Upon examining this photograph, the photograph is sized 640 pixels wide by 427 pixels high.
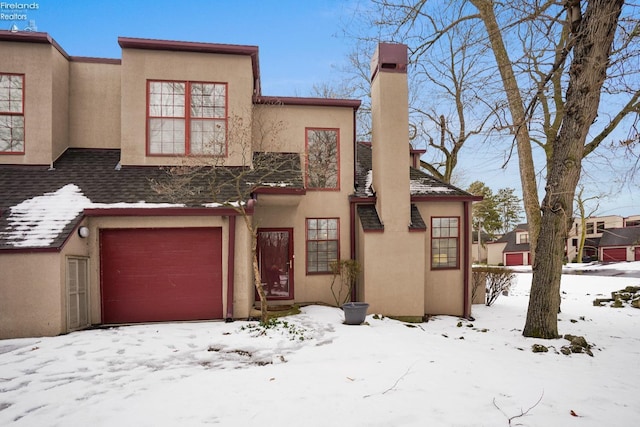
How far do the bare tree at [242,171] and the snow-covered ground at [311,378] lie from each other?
6.67 feet

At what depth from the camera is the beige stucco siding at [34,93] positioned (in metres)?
9.48

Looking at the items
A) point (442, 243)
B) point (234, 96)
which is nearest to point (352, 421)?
point (442, 243)

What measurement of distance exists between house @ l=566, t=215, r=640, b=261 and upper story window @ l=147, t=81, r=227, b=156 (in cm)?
4589

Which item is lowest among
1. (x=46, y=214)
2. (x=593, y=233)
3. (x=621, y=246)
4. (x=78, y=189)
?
(x=621, y=246)

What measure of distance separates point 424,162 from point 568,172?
36.9ft

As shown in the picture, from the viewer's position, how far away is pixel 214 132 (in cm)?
1016

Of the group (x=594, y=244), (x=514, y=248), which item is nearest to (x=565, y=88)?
(x=514, y=248)

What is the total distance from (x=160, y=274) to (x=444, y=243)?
7719 millimetres

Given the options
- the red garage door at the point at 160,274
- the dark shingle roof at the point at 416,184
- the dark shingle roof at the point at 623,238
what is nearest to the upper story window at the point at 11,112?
the red garage door at the point at 160,274

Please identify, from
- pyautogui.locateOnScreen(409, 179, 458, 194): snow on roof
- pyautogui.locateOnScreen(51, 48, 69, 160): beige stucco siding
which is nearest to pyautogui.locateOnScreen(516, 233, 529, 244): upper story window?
pyautogui.locateOnScreen(409, 179, 458, 194): snow on roof

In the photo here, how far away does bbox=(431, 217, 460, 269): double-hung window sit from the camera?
11.0 metres

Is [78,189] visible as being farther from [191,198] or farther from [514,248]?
[514,248]

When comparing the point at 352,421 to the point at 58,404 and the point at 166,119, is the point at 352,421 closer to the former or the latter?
the point at 58,404

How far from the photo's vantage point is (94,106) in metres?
10.4
